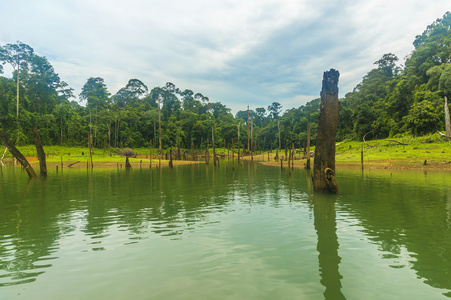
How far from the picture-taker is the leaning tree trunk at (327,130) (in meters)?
16.0

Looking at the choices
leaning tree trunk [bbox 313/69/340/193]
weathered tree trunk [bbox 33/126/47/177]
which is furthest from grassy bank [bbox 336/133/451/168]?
weathered tree trunk [bbox 33/126/47/177]

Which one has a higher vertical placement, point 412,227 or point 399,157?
point 399,157

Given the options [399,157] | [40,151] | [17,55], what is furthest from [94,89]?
[399,157]

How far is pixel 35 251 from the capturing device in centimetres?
794

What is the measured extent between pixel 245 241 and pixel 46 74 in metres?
109

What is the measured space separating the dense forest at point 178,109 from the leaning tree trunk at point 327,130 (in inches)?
1669

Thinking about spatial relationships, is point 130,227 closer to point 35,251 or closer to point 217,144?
point 35,251

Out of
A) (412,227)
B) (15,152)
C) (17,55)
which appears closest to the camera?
(412,227)

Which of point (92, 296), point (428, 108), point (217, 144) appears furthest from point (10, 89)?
point (428, 108)

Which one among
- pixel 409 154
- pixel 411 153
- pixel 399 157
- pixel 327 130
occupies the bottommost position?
pixel 399 157

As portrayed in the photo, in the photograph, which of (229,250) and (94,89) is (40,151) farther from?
(94,89)

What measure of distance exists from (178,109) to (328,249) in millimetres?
109920

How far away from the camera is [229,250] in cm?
787

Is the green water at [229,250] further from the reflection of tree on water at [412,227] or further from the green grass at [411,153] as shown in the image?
the green grass at [411,153]
